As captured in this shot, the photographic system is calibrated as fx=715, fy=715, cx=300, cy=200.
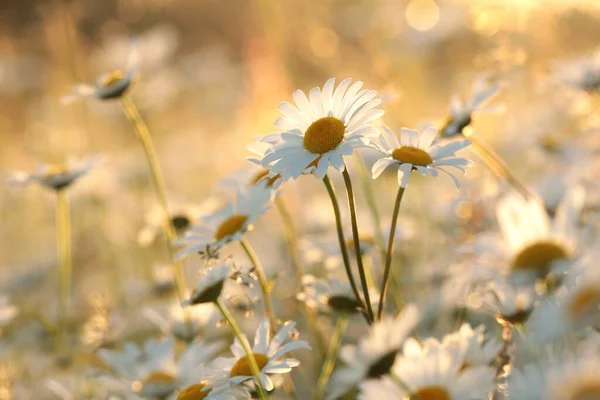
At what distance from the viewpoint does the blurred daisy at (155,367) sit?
4.13ft

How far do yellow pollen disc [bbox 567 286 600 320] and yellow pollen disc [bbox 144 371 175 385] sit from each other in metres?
0.72

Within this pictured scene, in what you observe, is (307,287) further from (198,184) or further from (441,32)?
(198,184)

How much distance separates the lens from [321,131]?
1036 millimetres

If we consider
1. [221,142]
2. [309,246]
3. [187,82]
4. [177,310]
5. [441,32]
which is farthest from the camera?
[187,82]

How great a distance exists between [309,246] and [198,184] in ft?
10.3

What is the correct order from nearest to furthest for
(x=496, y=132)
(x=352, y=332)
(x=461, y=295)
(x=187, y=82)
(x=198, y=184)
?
(x=461, y=295), (x=352, y=332), (x=496, y=132), (x=198, y=184), (x=187, y=82)

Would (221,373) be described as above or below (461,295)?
below

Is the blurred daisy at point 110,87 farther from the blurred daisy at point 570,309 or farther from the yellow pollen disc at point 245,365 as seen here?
the blurred daisy at point 570,309

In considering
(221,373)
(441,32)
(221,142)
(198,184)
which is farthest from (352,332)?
(221,142)

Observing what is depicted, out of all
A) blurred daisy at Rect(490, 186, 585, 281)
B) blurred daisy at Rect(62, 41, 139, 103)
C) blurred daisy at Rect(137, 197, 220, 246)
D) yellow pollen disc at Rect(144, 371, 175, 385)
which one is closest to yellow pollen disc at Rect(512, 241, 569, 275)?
blurred daisy at Rect(490, 186, 585, 281)

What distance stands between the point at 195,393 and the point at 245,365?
8 centimetres

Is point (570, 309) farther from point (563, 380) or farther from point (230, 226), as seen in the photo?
point (230, 226)

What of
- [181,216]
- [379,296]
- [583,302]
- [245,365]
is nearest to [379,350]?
[379,296]

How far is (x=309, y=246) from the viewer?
5.82 feet
